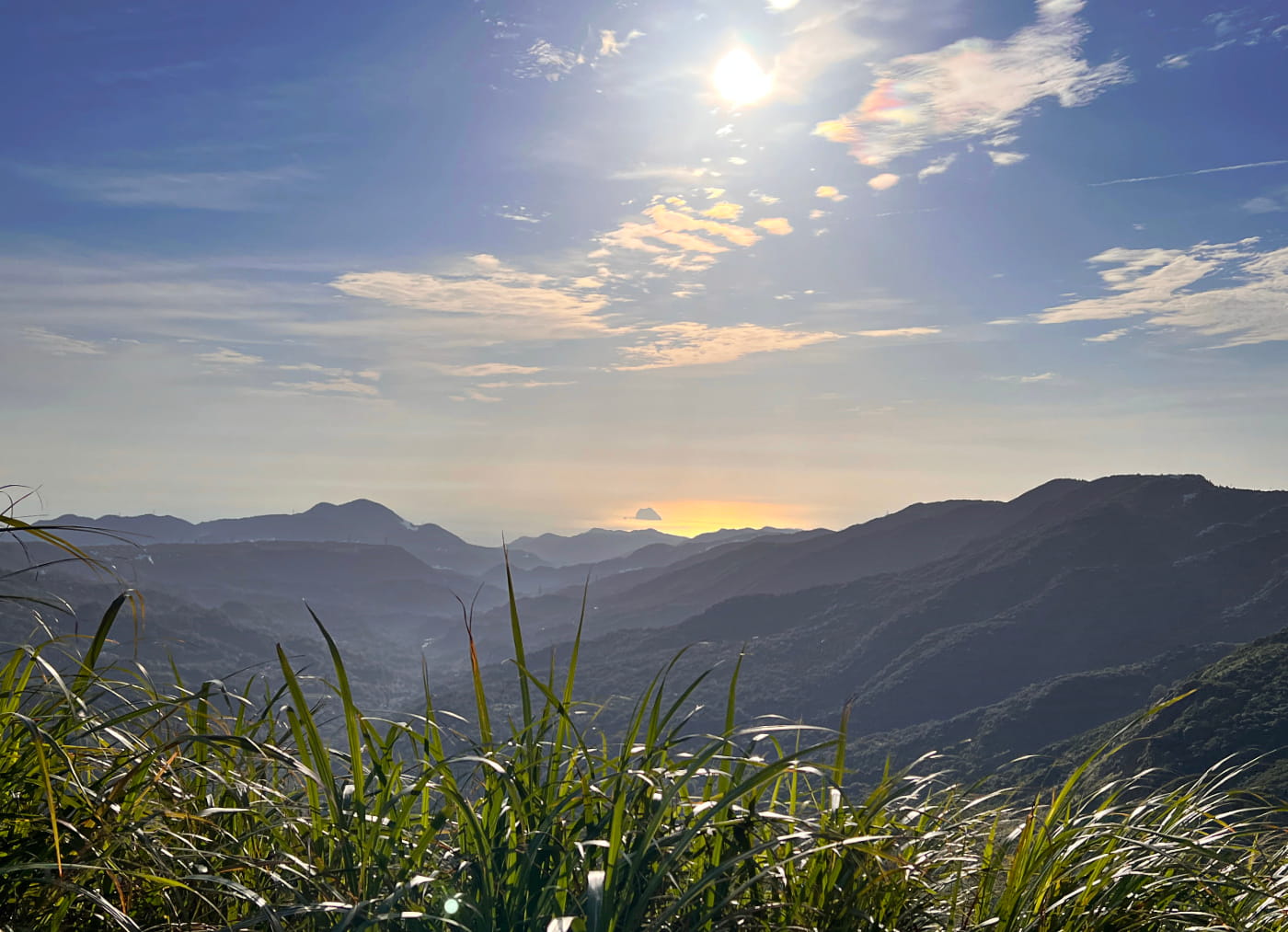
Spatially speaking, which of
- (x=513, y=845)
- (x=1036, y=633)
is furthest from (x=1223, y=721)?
(x=513, y=845)

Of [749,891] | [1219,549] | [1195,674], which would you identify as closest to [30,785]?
[749,891]

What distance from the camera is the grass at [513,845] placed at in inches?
105

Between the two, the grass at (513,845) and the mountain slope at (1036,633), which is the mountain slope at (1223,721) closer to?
the mountain slope at (1036,633)

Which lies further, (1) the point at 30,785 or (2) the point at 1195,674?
(2) the point at 1195,674

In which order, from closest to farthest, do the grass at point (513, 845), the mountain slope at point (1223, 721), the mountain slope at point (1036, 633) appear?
the grass at point (513, 845), the mountain slope at point (1223, 721), the mountain slope at point (1036, 633)

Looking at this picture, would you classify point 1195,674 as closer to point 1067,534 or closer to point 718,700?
point 718,700

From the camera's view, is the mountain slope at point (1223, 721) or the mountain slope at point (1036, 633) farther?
the mountain slope at point (1036, 633)

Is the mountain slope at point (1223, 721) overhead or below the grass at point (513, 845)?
below

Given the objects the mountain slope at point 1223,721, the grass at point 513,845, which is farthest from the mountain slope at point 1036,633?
the grass at point 513,845

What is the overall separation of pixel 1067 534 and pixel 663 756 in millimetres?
204196

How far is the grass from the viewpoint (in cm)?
268

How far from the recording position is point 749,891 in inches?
122

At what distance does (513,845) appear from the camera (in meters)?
2.90

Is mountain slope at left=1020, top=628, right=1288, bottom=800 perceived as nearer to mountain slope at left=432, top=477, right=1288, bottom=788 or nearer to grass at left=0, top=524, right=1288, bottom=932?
mountain slope at left=432, top=477, right=1288, bottom=788
